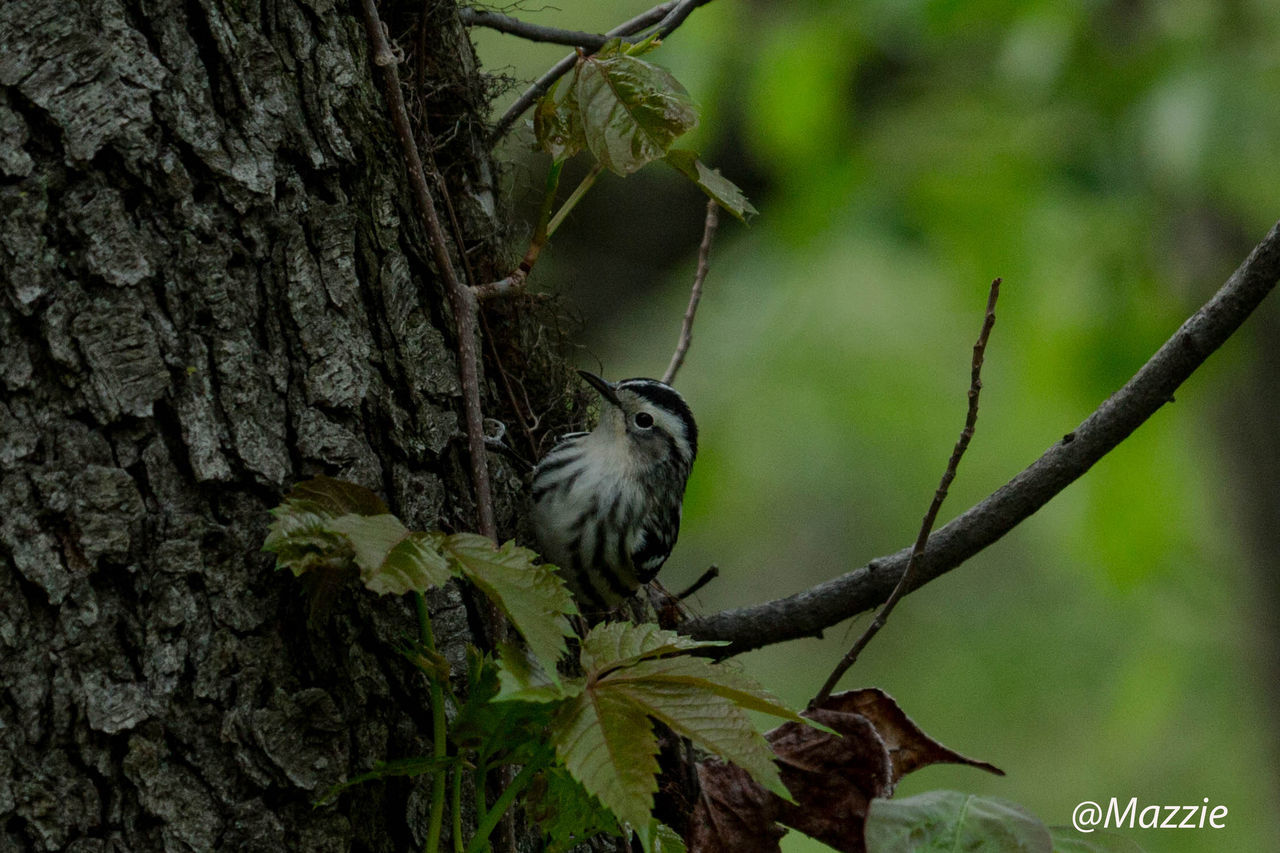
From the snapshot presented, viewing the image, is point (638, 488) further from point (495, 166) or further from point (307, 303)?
point (307, 303)

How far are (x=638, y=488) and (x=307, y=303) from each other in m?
1.38

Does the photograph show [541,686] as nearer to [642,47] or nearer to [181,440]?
[181,440]

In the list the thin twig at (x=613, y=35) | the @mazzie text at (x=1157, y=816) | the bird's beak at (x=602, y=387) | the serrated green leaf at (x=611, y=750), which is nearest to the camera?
the serrated green leaf at (x=611, y=750)

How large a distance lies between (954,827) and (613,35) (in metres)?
1.66

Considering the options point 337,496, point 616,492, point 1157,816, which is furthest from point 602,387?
point 1157,816

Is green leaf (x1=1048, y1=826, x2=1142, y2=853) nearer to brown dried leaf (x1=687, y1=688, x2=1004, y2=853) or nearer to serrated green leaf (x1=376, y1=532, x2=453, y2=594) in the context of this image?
brown dried leaf (x1=687, y1=688, x2=1004, y2=853)

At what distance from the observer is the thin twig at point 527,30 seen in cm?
252

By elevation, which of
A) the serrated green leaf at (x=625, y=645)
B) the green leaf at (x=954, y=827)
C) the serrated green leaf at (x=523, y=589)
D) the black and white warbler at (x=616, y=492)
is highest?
the black and white warbler at (x=616, y=492)

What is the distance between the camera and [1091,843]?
1.62 metres

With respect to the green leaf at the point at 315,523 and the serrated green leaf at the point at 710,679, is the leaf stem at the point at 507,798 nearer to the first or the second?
A: the serrated green leaf at the point at 710,679

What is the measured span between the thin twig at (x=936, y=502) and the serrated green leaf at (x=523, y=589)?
628 mm

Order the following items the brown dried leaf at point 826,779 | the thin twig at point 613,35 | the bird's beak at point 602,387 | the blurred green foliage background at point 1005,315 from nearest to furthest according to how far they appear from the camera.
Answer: the brown dried leaf at point 826,779, the thin twig at point 613,35, the bird's beak at point 602,387, the blurred green foliage background at point 1005,315

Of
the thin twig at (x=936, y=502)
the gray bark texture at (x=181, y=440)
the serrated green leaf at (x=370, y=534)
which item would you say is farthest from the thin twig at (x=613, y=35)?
the serrated green leaf at (x=370, y=534)

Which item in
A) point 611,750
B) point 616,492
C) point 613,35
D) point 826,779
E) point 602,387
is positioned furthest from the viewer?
point 602,387
